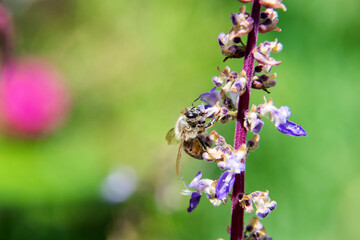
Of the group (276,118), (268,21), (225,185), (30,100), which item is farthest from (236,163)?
(30,100)

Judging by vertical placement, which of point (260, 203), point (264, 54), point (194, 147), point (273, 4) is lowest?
point (194, 147)

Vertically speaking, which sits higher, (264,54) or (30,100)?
(264,54)

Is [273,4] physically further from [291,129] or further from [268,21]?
[291,129]

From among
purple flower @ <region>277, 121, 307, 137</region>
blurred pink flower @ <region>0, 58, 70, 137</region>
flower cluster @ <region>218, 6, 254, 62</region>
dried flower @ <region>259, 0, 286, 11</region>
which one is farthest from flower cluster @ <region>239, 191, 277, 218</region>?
blurred pink flower @ <region>0, 58, 70, 137</region>

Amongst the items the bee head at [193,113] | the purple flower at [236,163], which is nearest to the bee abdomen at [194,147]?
the bee head at [193,113]

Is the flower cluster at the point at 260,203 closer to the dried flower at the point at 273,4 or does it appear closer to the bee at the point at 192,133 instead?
the dried flower at the point at 273,4

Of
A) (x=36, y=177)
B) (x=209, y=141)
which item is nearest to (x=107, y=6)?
(x=36, y=177)

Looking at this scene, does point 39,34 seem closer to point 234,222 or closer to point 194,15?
point 194,15
